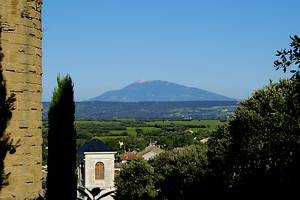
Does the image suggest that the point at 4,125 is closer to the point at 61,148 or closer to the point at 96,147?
the point at 61,148

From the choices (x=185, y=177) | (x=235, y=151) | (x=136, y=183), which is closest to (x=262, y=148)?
(x=235, y=151)

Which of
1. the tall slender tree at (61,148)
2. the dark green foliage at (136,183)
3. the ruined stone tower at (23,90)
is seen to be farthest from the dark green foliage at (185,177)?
the ruined stone tower at (23,90)

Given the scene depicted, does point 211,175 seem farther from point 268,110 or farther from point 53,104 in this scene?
Answer: point 53,104

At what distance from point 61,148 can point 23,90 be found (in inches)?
206

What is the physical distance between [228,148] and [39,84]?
60.4 feet

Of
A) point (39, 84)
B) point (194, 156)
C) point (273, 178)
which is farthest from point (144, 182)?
point (39, 84)

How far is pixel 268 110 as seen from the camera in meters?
24.5

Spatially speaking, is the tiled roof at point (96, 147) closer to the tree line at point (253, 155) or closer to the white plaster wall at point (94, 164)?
the white plaster wall at point (94, 164)

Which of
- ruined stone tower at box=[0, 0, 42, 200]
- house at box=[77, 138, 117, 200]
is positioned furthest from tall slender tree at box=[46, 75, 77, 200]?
house at box=[77, 138, 117, 200]

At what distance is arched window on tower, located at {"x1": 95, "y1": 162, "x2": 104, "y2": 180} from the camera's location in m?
56.6

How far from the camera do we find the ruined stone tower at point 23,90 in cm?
995

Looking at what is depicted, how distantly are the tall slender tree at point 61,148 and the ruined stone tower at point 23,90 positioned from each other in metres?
4.40

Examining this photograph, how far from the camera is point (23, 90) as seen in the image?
10.2 meters

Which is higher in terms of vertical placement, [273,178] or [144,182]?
[273,178]
